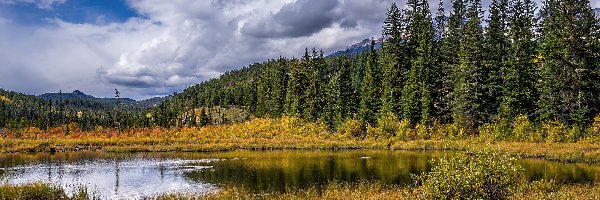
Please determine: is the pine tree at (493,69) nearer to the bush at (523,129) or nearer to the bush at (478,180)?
the bush at (523,129)

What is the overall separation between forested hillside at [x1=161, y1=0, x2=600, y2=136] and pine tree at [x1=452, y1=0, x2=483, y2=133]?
152 millimetres

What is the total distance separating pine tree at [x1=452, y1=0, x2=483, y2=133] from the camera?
75438mm

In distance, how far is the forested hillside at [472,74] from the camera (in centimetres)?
6656

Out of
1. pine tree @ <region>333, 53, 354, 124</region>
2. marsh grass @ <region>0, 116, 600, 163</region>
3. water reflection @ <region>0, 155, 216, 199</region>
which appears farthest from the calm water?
pine tree @ <region>333, 53, 354, 124</region>

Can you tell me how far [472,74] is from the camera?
77.1 metres

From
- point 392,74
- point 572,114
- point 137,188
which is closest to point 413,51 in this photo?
point 392,74

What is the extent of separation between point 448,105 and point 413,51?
19.5 metres

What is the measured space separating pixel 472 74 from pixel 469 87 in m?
2.35

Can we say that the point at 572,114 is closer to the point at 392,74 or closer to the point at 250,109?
the point at 392,74

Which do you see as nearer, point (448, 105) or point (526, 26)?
point (448, 105)

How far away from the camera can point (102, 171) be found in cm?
4984

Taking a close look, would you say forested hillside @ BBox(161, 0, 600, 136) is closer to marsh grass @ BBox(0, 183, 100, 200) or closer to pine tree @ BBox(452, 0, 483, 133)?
pine tree @ BBox(452, 0, 483, 133)

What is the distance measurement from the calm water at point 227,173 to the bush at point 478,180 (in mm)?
15470

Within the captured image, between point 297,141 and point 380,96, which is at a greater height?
point 380,96
